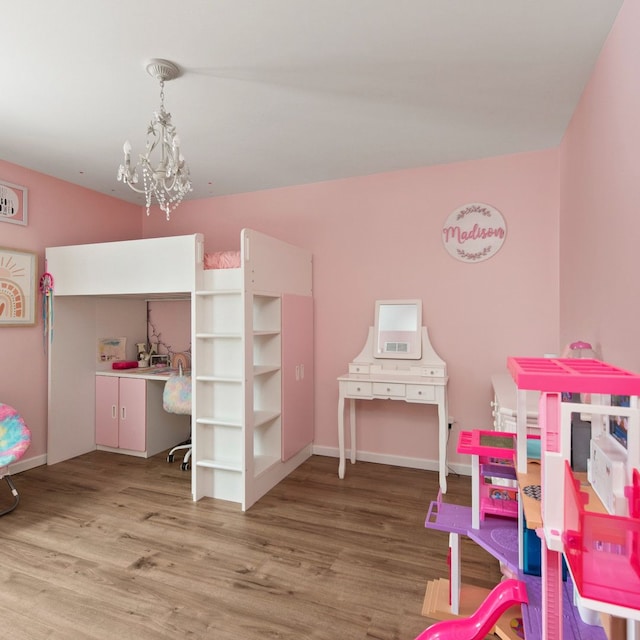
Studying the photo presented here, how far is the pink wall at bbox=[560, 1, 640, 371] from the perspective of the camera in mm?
1549

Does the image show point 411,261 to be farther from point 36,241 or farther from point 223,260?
point 36,241

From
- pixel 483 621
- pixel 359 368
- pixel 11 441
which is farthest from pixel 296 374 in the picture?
pixel 483 621

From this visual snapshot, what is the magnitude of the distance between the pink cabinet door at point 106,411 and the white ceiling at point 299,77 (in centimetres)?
196

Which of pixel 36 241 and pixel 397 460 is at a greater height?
pixel 36 241

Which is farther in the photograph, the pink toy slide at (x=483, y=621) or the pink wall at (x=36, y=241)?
the pink wall at (x=36, y=241)

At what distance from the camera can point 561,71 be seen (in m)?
2.16

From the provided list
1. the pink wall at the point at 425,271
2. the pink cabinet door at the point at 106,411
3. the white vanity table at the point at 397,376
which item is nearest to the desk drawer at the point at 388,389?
the white vanity table at the point at 397,376

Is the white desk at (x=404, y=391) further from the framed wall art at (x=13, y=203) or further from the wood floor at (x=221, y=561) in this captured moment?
the framed wall art at (x=13, y=203)

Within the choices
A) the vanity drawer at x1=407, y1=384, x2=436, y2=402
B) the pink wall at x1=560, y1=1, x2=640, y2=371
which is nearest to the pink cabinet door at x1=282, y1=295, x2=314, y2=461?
the vanity drawer at x1=407, y1=384, x2=436, y2=402

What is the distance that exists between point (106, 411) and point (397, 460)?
8.94 feet

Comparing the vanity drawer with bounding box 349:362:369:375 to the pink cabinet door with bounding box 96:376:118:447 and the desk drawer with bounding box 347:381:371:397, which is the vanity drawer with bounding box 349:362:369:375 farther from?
the pink cabinet door with bounding box 96:376:118:447

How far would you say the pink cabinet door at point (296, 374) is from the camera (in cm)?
339

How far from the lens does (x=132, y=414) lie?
12.8ft

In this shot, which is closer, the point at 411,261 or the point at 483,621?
the point at 483,621
